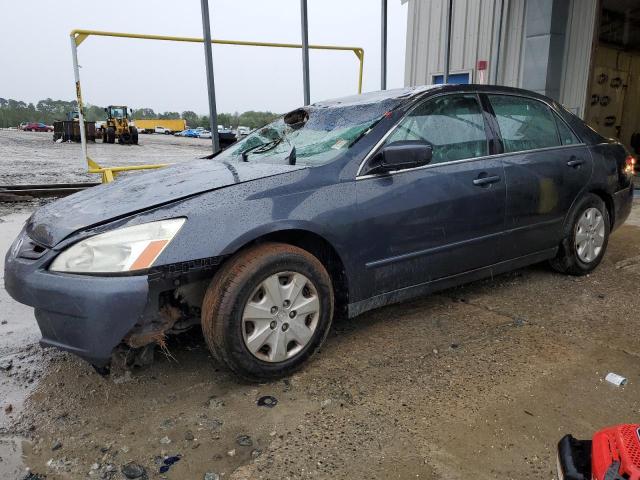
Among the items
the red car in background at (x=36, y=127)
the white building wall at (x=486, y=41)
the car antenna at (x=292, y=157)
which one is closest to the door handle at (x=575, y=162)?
the car antenna at (x=292, y=157)

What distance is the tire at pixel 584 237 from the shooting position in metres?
3.86

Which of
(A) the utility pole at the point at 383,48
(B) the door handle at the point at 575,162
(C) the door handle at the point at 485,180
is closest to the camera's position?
(C) the door handle at the point at 485,180

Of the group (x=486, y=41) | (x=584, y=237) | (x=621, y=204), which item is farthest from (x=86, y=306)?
(x=486, y=41)

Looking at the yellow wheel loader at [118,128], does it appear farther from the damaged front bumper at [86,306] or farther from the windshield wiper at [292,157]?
the damaged front bumper at [86,306]

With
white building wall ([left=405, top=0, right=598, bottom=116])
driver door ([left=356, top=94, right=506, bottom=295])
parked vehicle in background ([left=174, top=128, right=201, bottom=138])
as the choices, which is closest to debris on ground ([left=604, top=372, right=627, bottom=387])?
driver door ([left=356, top=94, right=506, bottom=295])

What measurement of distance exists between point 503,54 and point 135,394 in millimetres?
9523

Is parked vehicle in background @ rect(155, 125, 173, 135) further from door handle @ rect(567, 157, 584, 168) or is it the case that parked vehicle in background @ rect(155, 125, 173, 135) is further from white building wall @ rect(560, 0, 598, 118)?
door handle @ rect(567, 157, 584, 168)

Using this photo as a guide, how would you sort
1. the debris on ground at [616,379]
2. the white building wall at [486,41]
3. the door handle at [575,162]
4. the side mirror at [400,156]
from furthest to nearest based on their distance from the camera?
the white building wall at [486,41] < the door handle at [575,162] < the side mirror at [400,156] < the debris on ground at [616,379]

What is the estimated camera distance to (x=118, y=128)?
2984 cm

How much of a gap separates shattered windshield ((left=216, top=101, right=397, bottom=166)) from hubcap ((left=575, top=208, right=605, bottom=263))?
1968mm

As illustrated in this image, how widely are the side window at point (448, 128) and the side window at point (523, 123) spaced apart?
0.22 meters

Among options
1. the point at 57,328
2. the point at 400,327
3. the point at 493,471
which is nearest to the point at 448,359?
the point at 400,327

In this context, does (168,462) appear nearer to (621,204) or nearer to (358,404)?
(358,404)

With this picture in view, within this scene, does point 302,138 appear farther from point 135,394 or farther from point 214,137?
point 214,137
